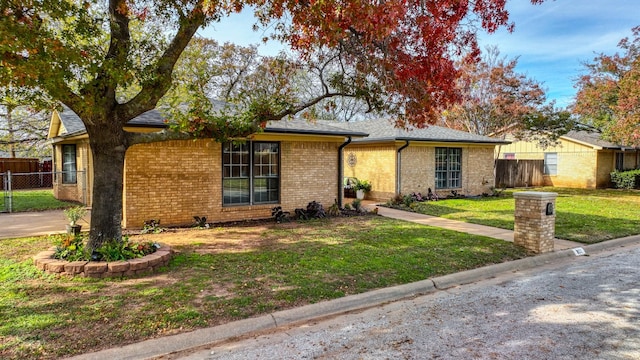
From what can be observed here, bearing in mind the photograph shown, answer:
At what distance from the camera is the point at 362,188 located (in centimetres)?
1728

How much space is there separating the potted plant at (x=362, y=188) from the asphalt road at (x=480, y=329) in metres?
10.9

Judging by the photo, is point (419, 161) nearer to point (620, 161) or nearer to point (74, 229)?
point (74, 229)

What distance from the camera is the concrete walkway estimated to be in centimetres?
905

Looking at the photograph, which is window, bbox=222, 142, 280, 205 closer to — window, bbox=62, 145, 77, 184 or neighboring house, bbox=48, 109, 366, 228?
neighboring house, bbox=48, 109, 366, 228

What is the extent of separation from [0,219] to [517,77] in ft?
85.9

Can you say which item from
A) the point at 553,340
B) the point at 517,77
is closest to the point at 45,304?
the point at 553,340

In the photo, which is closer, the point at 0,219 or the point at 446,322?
the point at 446,322

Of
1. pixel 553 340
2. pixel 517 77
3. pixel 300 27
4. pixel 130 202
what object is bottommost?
pixel 553 340

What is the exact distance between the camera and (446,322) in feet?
15.4

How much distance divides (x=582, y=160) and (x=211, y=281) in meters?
27.2

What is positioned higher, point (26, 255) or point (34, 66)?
point (34, 66)

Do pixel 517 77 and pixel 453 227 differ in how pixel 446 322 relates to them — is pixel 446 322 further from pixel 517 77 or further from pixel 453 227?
pixel 517 77

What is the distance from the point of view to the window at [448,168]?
17969mm

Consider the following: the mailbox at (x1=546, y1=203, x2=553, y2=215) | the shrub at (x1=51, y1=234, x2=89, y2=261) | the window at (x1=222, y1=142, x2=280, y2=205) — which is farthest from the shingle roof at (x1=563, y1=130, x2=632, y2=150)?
the shrub at (x1=51, y1=234, x2=89, y2=261)
